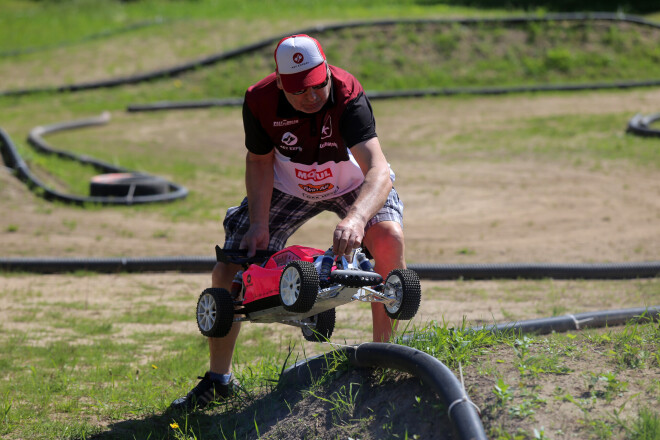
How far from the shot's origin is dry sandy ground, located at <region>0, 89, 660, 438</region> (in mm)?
7285

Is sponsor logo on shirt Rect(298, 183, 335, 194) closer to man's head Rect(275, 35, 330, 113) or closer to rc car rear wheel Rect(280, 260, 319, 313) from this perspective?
man's head Rect(275, 35, 330, 113)

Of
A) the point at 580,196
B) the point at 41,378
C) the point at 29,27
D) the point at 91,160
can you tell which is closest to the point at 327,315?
the point at 41,378

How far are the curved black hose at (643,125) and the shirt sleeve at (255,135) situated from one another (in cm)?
1228

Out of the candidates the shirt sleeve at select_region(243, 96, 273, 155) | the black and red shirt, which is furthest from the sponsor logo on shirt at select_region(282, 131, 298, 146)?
the shirt sleeve at select_region(243, 96, 273, 155)

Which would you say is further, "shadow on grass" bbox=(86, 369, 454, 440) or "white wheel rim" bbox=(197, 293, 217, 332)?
"white wheel rim" bbox=(197, 293, 217, 332)

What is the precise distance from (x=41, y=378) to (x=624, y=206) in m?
8.33

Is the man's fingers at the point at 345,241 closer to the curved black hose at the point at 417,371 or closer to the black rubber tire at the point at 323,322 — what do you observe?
the curved black hose at the point at 417,371

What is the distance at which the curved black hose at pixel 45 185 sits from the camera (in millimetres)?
11836

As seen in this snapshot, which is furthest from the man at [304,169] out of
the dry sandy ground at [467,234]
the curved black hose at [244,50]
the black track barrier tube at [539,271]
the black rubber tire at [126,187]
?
the curved black hose at [244,50]

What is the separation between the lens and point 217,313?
4.38 metres

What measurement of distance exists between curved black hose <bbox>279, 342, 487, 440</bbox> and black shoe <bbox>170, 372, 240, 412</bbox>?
443mm

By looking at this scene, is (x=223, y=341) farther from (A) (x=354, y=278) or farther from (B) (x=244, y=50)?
(B) (x=244, y=50)

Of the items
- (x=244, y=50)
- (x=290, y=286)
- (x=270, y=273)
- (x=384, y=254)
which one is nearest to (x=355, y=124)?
(x=384, y=254)

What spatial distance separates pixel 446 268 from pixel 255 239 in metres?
3.77
